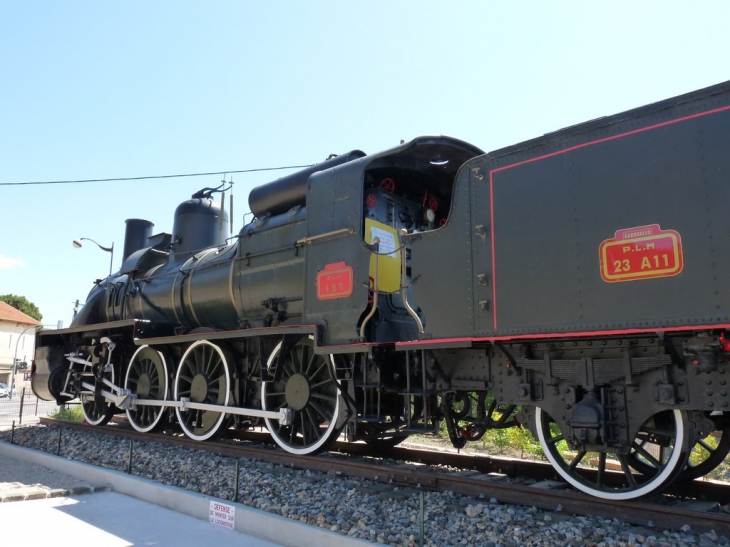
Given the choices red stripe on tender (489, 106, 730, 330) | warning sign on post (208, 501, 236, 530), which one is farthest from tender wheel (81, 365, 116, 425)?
red stripe on tender (489, 106, 730, 330)

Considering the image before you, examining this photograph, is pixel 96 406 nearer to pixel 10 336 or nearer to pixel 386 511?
pixel 386 511

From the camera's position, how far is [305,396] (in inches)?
253

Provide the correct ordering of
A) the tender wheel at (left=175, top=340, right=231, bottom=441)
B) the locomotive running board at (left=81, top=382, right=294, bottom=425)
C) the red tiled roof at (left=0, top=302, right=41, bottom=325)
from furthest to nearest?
the red tiled roof at (left=0, top=302, right=41, bottom=325), the tender wheel at (left=175, top=340, right=231, bottom=441), the locomotive running board at (left=81, top=382, right=294, bottom=425)

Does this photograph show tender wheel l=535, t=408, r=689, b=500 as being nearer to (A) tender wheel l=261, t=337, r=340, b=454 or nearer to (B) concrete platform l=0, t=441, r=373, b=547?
(B) concrete platform l=0, t=441, r=373, b=547

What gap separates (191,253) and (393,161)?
4995mm

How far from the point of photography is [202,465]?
6.31 metres

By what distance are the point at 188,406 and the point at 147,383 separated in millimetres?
1608

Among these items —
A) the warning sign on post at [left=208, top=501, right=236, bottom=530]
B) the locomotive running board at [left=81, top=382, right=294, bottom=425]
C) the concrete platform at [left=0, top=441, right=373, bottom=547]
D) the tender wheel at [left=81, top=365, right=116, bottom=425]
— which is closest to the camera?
the concrete platform at [left=0, top=441, right=373, bottom=547]

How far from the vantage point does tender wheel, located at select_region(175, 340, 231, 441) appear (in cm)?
759

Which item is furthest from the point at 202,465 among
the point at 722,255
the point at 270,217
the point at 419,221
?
Answer: the point at 722,255

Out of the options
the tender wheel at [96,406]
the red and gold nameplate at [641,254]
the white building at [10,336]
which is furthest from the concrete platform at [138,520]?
the white building at [10,336]

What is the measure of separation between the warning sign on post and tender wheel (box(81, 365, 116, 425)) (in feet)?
18.9

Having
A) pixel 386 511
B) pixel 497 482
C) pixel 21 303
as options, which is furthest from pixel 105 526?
pixel 21 303

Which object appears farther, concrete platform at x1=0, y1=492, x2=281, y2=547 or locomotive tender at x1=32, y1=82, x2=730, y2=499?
concrete platform at x1=0, y1=492, x2=281, y2=547
